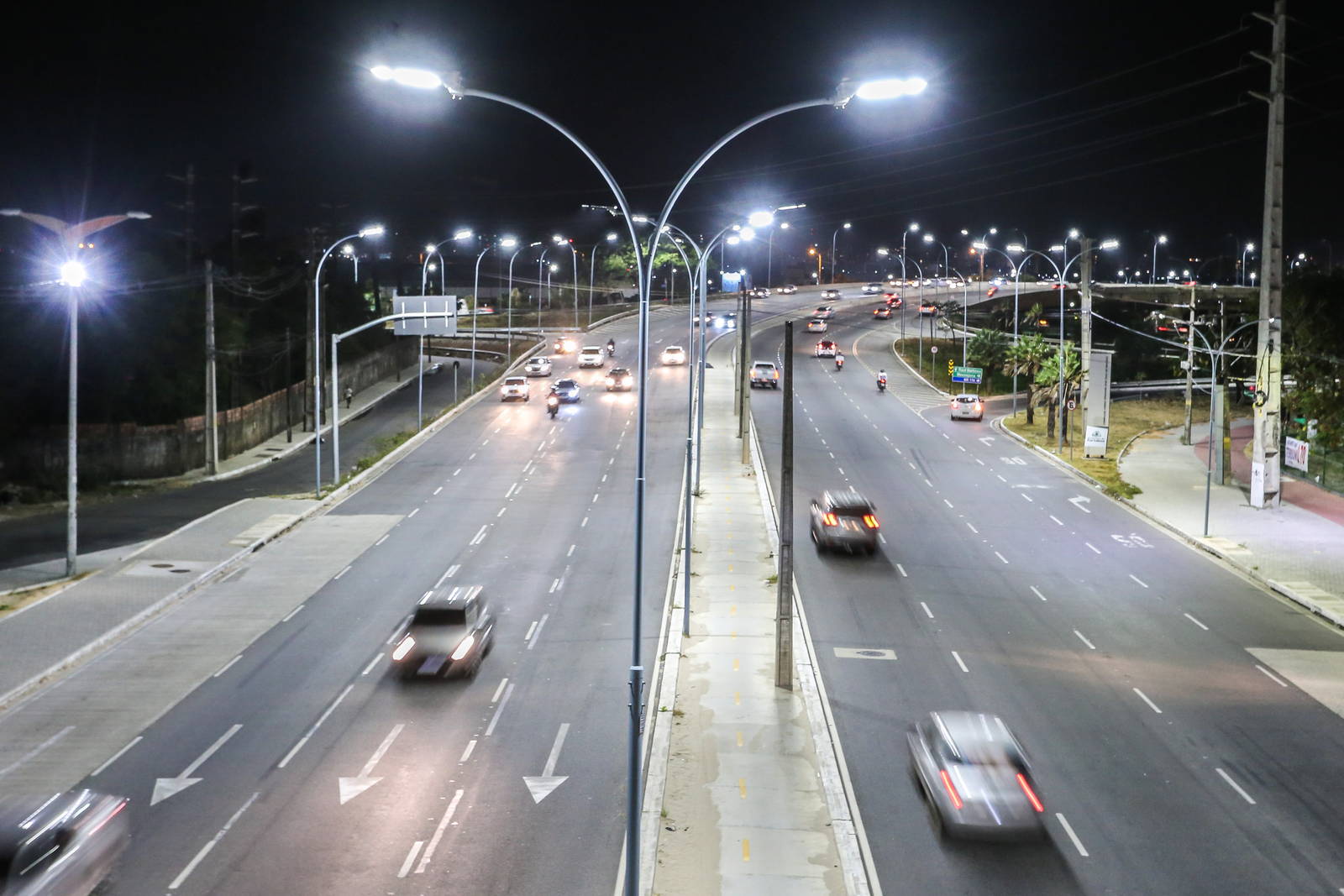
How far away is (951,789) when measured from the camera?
1736 cm

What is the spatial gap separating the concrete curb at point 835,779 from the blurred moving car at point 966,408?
4168cm

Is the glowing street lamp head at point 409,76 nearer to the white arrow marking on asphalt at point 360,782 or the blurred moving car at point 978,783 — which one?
the white arrow marking on asphalt at point 360,782

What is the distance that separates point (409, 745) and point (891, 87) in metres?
13.7

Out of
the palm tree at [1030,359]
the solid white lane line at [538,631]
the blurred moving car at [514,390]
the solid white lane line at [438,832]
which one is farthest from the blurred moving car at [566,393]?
the solid white lane line at [438,832]

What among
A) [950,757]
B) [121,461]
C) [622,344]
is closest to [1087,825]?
[950,757]

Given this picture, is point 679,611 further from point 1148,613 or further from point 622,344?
point 622,344

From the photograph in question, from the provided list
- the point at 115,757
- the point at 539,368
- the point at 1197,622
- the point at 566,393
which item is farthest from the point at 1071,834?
the point at 539,368

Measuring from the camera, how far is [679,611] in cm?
2939

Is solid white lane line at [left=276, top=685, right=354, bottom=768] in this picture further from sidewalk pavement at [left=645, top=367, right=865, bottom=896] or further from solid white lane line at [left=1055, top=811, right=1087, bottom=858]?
solid white lane line at [left=1055, top=811, right=1087, bottom=858]

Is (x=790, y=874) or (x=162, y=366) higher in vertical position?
(x=162, y=366)

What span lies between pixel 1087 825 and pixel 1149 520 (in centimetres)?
2801

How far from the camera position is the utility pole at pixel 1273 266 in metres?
43.8

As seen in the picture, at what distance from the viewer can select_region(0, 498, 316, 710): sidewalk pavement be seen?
25078 millimetres

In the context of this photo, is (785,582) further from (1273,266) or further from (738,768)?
(1273,266)
